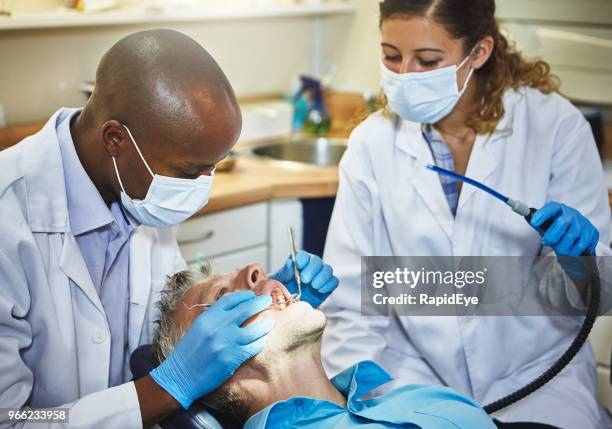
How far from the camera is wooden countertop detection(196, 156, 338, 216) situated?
8.08 feet

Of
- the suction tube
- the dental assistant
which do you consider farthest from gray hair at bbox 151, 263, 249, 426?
the suction tube

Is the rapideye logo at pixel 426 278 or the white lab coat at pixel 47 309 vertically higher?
the white lab coat at pixel 47 309

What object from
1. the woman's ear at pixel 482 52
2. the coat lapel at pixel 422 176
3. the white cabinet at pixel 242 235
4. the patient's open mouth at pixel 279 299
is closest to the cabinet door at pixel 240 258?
the white cabinet at pixel 242 235

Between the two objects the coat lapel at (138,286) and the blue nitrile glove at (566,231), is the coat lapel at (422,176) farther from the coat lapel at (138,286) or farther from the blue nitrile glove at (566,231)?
the coat lapel at (138,286)

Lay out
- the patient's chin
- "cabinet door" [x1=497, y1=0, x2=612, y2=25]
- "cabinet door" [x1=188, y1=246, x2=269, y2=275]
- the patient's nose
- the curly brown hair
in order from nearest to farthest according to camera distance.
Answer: the patient's chin < the patient's nose < the curly brown hair < "cabinet door" [x1=188, y1=246, x2=269, y2=275] < "cabinet door" [x1=497, y1=0, x2=612, y2=25]

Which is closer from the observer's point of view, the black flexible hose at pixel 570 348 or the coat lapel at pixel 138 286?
the coat lapel at pixel 138 286

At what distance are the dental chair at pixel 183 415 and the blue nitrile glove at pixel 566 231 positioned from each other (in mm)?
783

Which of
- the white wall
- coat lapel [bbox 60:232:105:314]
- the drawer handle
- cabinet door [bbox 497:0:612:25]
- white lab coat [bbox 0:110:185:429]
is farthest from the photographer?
cabinet door [bbox 497:0:612:25]

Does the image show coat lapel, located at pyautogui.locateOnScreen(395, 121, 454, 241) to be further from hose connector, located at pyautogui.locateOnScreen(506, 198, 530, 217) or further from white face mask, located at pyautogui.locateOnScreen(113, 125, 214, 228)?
white face mask, located at pyautogui.locateOnScreen(113, 125, 214, 228)

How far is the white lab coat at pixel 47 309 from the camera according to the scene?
4.38 ft

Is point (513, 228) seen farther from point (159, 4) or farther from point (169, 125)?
point (159, 4)

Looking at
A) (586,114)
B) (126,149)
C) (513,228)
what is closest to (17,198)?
(126,149)

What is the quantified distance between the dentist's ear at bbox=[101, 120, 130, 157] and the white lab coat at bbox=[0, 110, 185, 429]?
0.10 meters

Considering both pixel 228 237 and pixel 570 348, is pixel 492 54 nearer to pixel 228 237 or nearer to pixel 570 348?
pixel 570 348
